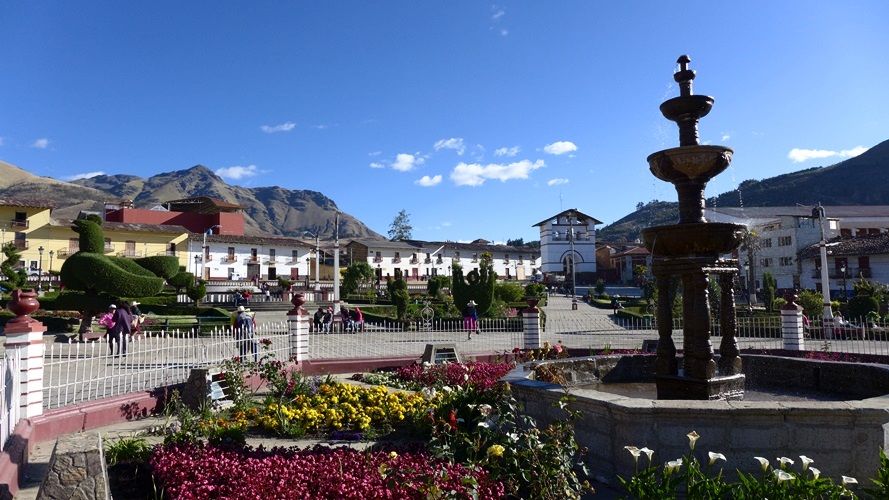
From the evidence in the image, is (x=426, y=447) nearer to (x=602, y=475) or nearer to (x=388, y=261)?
(x=602, y=475)

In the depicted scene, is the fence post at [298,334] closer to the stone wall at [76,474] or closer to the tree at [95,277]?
the stone wall at [76,474]

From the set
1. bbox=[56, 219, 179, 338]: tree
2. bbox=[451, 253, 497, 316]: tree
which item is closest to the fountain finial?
bbox=[56, 219, 179, 338]: tree

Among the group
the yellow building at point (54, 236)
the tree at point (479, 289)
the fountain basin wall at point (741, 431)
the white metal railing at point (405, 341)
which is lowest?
the white metal railing at point (405, 341)

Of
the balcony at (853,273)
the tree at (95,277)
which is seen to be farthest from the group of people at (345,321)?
the balcony at (853,273)

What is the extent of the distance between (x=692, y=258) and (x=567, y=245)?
71.8 meters

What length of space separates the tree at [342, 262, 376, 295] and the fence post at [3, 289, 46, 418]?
39.9 m

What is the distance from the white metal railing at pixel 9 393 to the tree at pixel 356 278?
1591 inches

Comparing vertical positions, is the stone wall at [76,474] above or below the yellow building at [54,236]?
below

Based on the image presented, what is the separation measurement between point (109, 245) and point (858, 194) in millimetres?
152163

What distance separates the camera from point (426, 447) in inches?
221

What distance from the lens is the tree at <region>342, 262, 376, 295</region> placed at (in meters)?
46.7

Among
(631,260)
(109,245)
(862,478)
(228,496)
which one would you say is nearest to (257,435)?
(228,496)

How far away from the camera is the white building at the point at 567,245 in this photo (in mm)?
76188

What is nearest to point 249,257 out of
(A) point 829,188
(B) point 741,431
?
(B) point 741,431
